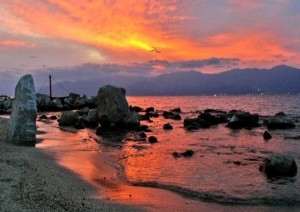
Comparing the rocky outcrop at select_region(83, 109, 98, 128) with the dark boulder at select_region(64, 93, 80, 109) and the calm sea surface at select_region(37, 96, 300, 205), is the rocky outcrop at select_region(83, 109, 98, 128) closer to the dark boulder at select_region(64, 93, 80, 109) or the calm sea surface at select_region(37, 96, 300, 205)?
the calm sea surface at select_region(37, 96, 300, 205)

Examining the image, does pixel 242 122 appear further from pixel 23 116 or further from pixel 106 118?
pixel 23 116

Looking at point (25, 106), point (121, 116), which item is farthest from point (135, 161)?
point (121, 116)

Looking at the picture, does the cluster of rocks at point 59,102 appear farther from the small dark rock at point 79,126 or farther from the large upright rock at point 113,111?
the small dark rock at point 79,126

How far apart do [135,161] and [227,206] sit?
30.3 ft

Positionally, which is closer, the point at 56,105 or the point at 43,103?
the point at 43,103

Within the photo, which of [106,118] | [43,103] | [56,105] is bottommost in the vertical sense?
[106,118]

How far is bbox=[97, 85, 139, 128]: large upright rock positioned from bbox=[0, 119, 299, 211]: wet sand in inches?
985

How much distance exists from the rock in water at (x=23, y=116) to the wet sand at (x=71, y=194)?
5408 millimetres

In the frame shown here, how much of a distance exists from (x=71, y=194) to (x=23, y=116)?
11.3m

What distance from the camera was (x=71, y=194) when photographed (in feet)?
38.8

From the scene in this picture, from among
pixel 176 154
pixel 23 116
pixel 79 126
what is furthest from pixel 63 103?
pixel 176 154

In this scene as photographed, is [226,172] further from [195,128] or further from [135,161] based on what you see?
[195,128]

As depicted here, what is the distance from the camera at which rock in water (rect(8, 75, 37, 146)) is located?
21.8m

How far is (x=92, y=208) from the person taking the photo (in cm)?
1034
